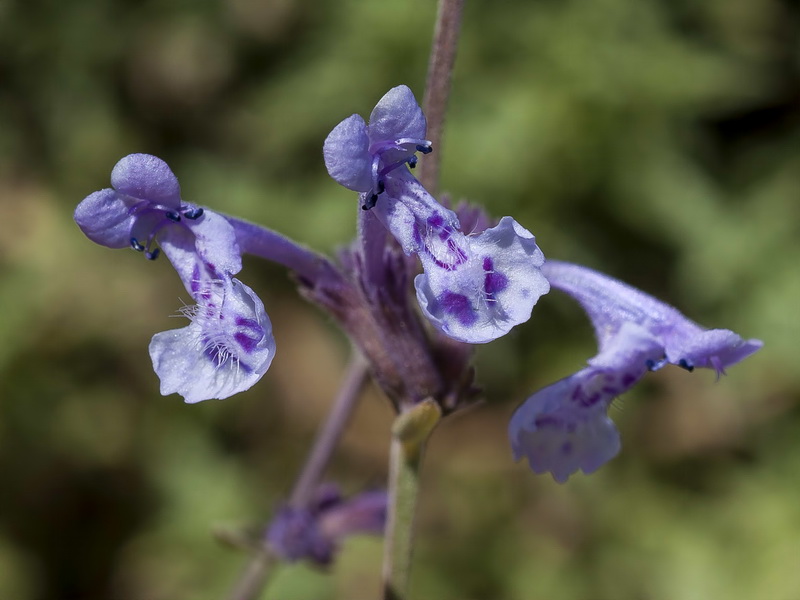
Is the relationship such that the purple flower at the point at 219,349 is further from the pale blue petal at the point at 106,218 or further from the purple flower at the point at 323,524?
the purple flower at the point at 323,524

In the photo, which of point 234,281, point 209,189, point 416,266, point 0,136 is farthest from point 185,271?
point 0,136

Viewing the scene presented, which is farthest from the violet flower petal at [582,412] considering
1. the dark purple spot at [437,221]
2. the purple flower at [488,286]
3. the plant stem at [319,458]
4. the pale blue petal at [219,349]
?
the plant stem at [319,458]

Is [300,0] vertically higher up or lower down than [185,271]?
lower down

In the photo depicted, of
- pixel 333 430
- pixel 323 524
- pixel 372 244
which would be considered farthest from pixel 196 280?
pixel 323 524

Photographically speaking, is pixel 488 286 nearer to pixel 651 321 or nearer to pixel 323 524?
pixel 651 321

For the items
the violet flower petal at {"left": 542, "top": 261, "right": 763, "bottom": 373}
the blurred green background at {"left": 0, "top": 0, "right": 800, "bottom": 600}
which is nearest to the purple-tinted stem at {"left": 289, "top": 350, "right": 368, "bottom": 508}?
the violet flower petal at {"left": 542, "top": 261, "right": 763, "bottom": 373}

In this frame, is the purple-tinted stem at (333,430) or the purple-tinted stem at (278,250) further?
the purple-tinted stem at (333,430)

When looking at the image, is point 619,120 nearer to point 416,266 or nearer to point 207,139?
point 207,139
